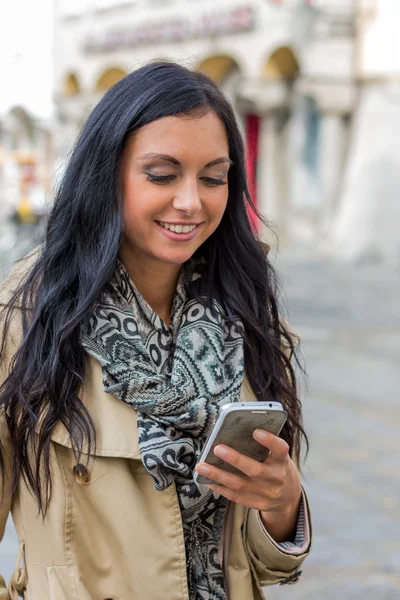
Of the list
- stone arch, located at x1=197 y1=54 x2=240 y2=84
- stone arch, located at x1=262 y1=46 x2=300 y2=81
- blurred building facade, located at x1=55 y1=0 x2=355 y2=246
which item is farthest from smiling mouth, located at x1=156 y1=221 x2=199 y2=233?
stone arch, located at x1=197 y1=54 x2=240 y2=84

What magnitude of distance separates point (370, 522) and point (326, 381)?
9.55ft

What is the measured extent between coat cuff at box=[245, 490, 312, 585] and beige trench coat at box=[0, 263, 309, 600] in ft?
0.57

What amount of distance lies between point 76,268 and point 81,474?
38cm

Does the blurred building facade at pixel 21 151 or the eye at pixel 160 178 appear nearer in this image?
the eye at pixel 160 178

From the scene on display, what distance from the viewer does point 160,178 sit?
178cm

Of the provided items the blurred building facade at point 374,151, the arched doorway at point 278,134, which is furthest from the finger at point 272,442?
the arched doorway at point 278,134

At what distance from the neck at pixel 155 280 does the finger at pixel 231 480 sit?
1.43 feet

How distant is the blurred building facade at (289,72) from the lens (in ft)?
58.0

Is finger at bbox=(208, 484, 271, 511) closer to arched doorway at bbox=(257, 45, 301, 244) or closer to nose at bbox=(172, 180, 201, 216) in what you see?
nose at bbox=(172, 180, 201, 216)

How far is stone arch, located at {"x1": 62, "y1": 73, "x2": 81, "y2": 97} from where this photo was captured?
24594 millimetres

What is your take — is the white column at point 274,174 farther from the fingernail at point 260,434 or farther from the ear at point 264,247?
the fingernail at point 260,434

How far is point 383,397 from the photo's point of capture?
6.94 m

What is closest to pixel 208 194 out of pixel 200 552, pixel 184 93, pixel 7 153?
pixel 184 93

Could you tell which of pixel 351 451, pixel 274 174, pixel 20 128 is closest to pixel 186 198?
pixel 351 451
